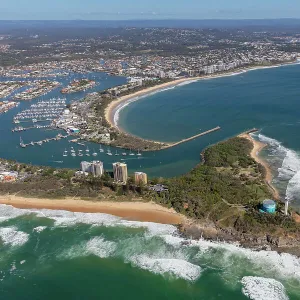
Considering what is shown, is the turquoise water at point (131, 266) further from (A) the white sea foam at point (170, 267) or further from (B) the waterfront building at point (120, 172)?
(B) the waterfront building at point (120, 172)

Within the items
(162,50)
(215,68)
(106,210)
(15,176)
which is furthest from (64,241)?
(162,50)

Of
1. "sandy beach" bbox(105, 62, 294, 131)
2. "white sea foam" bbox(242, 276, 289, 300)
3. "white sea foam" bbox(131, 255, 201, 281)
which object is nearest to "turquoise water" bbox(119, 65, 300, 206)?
"sandy beach" bbox(105, 62, 294, 131)

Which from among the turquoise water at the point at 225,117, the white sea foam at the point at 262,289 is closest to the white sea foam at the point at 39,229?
the turquoise water at the point at 225,117

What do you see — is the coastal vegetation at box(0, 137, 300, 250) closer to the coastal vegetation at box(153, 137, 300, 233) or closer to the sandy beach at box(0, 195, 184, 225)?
the coastal vegetation at box(153, 137, 300, 233)

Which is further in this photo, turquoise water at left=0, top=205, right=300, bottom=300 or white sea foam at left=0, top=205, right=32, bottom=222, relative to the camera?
white sea foam at left=0, top=205, right=32, bottom=222

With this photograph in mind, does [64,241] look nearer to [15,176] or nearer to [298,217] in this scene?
[15,176]

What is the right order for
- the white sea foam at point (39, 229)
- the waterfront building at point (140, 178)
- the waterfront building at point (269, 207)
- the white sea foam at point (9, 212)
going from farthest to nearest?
the waterfront building at point (140, 178) → the white sea foam at point (9, 212) → the white sea foam at point (39, 229) → the waterfront building at point (269, 207)
